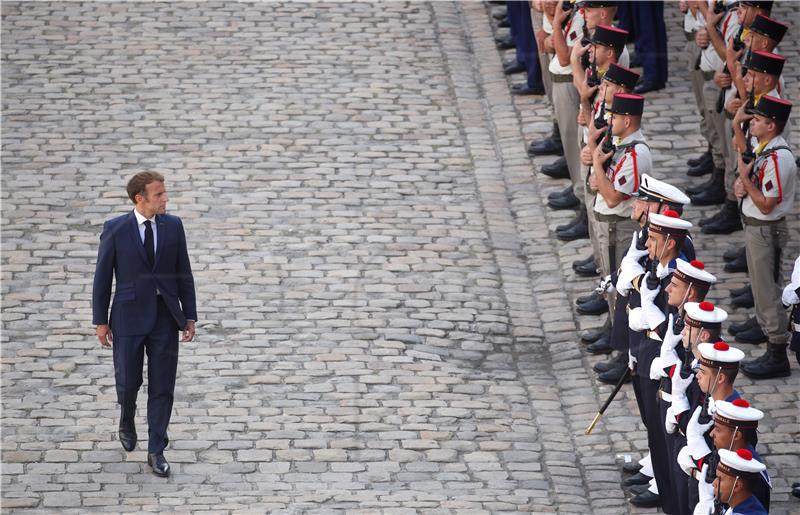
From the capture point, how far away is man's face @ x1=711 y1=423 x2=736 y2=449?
27.6ft

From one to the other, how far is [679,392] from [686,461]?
24.0 inches

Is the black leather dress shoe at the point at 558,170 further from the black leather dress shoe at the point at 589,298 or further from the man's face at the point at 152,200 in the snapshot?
the man's face at the point at 152,200

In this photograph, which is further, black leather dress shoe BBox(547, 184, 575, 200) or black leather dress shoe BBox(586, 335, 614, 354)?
black leather dress shoe BBox(547, 184, 575, 200)

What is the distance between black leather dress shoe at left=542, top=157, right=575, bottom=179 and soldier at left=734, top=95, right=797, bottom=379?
123 inches

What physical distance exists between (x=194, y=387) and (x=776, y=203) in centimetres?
454

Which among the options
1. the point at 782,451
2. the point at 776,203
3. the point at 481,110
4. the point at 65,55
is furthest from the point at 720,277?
the point at 65,55

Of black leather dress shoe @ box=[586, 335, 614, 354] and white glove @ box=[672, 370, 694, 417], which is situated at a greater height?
white glove @ box=[672, 370, 694, 417]

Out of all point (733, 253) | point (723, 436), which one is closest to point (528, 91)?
point (733, 253)

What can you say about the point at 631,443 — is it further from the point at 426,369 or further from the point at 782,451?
the point at 426,369

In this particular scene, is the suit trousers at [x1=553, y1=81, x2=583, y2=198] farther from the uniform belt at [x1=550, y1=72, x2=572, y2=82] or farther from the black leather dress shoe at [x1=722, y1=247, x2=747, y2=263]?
the black leather dress shoe at [x1=722, y1=247, x2=747, y2=263]

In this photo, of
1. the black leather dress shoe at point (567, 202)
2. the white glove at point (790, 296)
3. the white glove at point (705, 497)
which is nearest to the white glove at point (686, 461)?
A: the white glove at point (705, 497)

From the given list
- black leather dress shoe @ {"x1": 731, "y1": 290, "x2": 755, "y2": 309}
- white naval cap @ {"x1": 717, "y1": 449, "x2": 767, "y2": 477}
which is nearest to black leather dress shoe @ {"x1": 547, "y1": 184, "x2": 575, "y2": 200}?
black leather dress shoe @ {"x1": 731, "y1": 290, "x2": 755, "y2": 309}

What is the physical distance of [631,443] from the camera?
35.3ft

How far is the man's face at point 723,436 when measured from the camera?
8414mm
